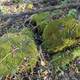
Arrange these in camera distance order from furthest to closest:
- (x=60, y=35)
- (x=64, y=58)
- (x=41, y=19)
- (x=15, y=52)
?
1. (x=41, y=19)
2. (x=60, y=35)
3. (x=64, y=58)
4. (x=15, y=52)

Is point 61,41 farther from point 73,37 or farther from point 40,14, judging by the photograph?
point 40,14

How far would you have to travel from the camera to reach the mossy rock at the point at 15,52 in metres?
5.05

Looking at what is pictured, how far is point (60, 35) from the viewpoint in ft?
18.5

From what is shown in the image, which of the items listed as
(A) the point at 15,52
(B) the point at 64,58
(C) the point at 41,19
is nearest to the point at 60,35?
(B) the point at 64,58

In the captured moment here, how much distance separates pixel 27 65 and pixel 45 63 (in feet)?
1.49

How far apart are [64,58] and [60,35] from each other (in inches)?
21.2

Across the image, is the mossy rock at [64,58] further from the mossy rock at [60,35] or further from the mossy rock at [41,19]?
the mossy rock at [41,19]

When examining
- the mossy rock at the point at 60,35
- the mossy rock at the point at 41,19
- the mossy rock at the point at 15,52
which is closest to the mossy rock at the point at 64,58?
the mossy rock at the point at 60,35

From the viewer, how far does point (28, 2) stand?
379 inches

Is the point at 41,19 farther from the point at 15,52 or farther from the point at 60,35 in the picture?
the point at 15,52

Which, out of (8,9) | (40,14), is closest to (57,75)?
(40,14)

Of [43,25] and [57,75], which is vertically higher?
[43,25]

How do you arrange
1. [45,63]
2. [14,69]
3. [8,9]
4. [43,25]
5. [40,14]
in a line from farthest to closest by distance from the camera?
1. [8,9]
2. [40,14]
3. [43,25]
4. [45,63]
5. [14,69]

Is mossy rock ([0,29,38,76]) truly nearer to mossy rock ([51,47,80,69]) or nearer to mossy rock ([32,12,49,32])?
mossy rock ([51,47,80,69])
